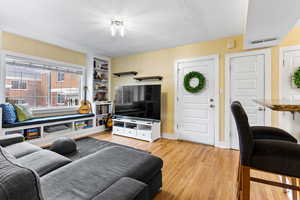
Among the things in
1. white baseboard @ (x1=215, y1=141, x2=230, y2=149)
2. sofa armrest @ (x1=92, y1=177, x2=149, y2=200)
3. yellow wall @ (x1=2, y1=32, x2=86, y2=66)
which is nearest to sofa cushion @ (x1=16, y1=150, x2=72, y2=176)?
sofa armrest @ (x1=92, y1=177, x2=149, y2=200)

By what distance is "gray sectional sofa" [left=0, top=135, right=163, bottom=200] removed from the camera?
0.48m

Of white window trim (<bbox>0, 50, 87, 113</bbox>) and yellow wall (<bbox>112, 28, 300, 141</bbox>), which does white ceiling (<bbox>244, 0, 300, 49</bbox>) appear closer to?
yellow wall (<bbox>112, 28, 300, 141</bbox>)

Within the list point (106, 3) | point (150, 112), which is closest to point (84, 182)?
point (106, 3)

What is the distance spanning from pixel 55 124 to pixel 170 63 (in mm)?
3171

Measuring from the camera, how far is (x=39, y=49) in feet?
10.6

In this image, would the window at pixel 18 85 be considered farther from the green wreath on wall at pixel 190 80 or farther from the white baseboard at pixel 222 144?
the white baseboard at pixel 222 144

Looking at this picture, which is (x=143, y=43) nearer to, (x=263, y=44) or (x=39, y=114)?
(x=263, y=44)

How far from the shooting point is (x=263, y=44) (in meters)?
2.57

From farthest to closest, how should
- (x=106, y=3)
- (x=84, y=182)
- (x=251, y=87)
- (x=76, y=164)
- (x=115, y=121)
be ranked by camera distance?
(x=115, y=121) < (x=251, y=87) < (x=106, y=3) < (x=76, y=164) < (x=84, y=182)

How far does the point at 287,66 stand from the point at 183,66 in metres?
1.93

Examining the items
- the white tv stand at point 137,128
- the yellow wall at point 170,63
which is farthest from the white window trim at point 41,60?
the white tv stand at point 137,128

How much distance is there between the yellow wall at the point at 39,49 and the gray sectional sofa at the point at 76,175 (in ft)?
6.86

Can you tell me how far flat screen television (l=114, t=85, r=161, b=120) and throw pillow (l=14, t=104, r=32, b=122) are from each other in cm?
199

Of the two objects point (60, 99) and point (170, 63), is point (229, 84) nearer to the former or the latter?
point (170, 63)
